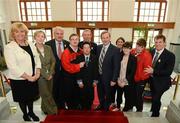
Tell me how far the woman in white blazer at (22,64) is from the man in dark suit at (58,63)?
2.03ft

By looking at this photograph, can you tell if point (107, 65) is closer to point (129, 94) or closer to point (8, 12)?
point (129, 94)

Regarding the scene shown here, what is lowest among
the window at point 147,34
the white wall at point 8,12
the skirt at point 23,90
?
the skirt at point 23,90

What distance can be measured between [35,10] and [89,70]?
23.8ft

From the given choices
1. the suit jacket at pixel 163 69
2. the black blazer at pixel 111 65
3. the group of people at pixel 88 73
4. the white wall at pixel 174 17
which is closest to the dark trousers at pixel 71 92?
the group of people at pixel 88 73

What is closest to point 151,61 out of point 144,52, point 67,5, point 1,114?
point 144,52

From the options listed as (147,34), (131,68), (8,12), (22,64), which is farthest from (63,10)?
(22,64)

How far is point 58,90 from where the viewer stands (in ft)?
10.9

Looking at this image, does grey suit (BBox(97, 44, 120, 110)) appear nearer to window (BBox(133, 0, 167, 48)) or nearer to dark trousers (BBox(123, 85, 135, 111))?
dark trousers (BBox(123, 85, 135, 111))

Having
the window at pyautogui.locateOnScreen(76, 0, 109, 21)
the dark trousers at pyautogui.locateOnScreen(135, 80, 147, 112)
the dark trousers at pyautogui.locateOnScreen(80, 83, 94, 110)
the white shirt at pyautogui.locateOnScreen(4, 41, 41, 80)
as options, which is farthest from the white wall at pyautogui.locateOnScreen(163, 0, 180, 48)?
the white shirt at pyautogui.locateOnScreen(4, 41, 41, 80)

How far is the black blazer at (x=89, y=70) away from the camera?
2961 mm

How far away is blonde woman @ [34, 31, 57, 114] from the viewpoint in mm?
2828

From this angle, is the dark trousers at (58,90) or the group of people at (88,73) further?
the dark trousers at (58,90)

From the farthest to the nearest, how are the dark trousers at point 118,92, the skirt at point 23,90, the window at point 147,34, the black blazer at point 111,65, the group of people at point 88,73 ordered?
the window at point 147,34
the dark trousers at point 118,92
the black blazer at point 111,65
the group of people at point 88,73
the skirt at point 23,90

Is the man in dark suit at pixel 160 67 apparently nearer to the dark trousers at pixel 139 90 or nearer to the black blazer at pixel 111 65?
the dark trousers at pixel 139 90
